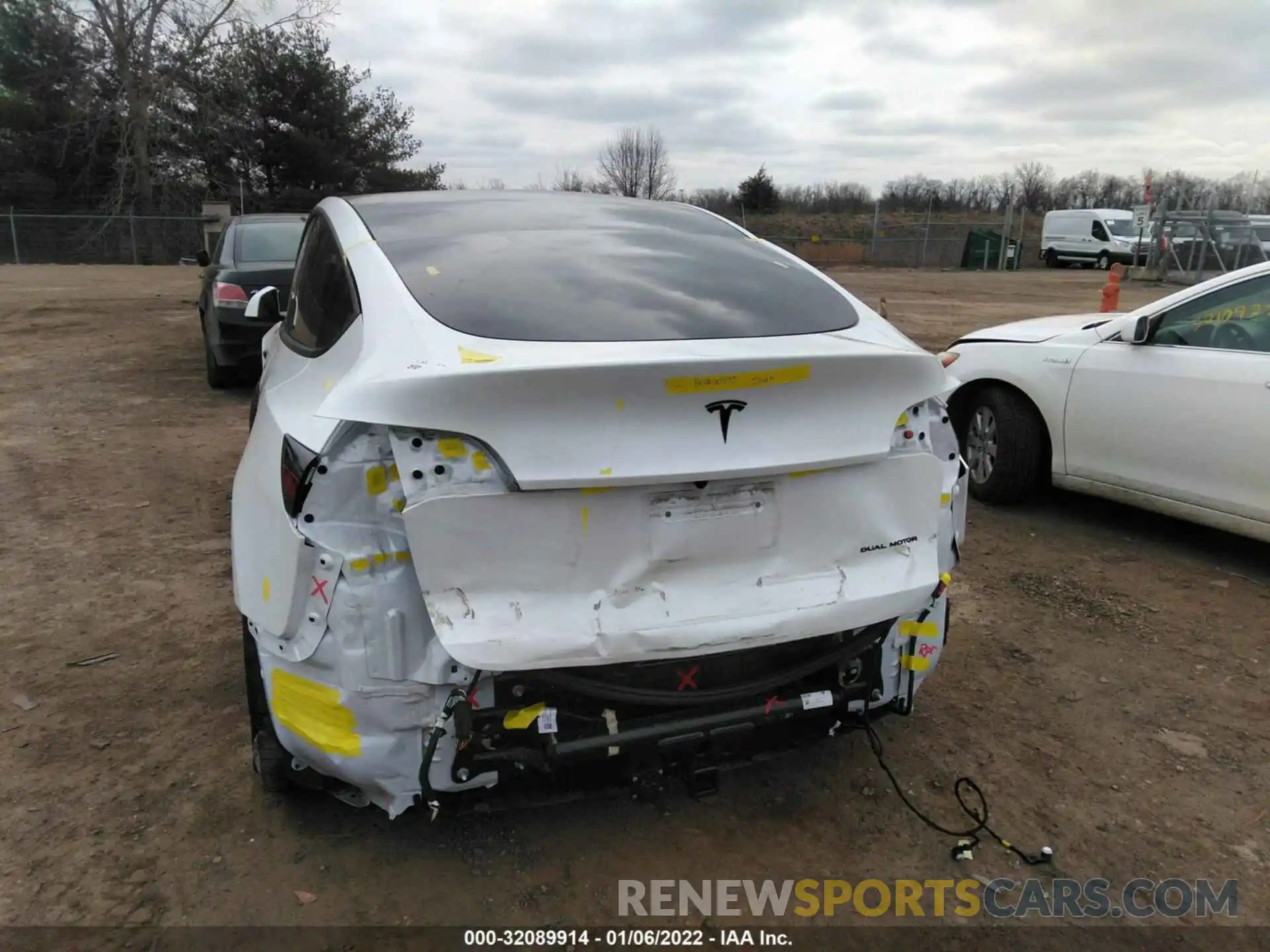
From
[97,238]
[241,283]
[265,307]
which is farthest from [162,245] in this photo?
[265,307]

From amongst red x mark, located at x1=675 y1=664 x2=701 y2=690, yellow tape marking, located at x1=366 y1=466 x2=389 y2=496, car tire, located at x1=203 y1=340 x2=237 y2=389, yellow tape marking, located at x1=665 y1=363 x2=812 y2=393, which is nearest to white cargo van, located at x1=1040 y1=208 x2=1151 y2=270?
car tire, located at x1=203 y1=340 x2=237 y2=389

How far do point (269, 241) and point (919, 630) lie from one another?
8070 mm

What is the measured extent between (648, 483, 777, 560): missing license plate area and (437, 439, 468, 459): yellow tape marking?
47cm

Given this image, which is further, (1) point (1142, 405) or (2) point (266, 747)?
(1) point (1142, 405)

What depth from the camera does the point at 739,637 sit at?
2.30 meters

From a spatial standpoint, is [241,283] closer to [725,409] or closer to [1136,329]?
[1136,329]

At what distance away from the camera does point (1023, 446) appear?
17.8 ft

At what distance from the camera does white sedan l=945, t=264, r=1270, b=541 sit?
14.5 feet

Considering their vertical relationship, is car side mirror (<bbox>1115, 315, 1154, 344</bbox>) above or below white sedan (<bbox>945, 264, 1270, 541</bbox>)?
above

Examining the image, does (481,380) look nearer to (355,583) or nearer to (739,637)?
(355,583)

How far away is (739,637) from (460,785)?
78 cm

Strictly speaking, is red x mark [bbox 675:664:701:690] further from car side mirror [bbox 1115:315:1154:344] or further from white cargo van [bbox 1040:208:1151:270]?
white cargo van [bbox 1040:208:1151:270]

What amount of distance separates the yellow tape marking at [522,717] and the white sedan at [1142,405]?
3.79 metres

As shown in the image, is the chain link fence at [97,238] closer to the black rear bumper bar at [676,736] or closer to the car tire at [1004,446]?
the car tire at [1004,446]
